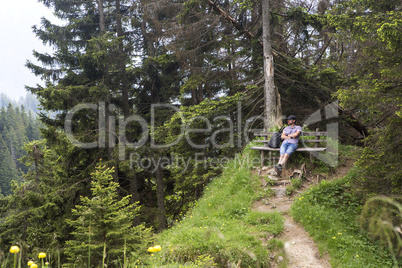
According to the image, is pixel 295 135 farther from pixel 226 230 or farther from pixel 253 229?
pixel 226 230

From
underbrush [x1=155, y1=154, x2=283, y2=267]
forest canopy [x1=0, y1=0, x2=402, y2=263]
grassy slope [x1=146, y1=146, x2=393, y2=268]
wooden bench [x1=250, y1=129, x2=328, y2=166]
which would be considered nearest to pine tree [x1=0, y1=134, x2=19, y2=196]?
forest canopy [x1=0, y1=0, x2=402, y2=263]

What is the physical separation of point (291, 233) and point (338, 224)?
1333 millimetres

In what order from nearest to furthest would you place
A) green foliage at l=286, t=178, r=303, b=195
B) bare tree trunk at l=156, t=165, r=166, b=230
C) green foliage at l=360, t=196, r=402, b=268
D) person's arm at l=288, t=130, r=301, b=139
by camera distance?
green foliage at l=360, t=196, r=402, b=268 < green foliage at l=286, t=178, r=303, b=195 < person's arm at l=288, t=130, r=301, b=139 < bare tree trunk at l=156, t=165, r=166, b=230

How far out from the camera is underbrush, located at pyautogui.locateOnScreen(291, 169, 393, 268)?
6.61 metres

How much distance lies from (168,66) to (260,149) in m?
10.6

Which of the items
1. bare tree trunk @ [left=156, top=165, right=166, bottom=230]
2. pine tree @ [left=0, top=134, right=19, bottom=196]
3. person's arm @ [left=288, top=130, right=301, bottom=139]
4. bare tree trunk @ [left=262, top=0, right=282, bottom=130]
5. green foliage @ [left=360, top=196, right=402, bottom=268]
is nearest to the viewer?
green foliage @ [left=360, top=196, right=402, bottom=268]

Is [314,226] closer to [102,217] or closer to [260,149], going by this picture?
[260,149]

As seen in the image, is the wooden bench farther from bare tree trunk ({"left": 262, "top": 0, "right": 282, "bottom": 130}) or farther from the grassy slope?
bare tree trunk ({"left": 262, "top": 0, "right": 282, "bottom": 130})

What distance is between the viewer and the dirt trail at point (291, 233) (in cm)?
656

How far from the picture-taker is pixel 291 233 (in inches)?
302

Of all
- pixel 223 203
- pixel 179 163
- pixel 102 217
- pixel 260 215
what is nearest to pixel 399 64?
pixel 260 215

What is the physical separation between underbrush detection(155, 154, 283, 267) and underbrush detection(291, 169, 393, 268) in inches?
36.3

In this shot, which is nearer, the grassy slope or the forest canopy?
the grassy slope

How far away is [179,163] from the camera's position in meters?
16.3
